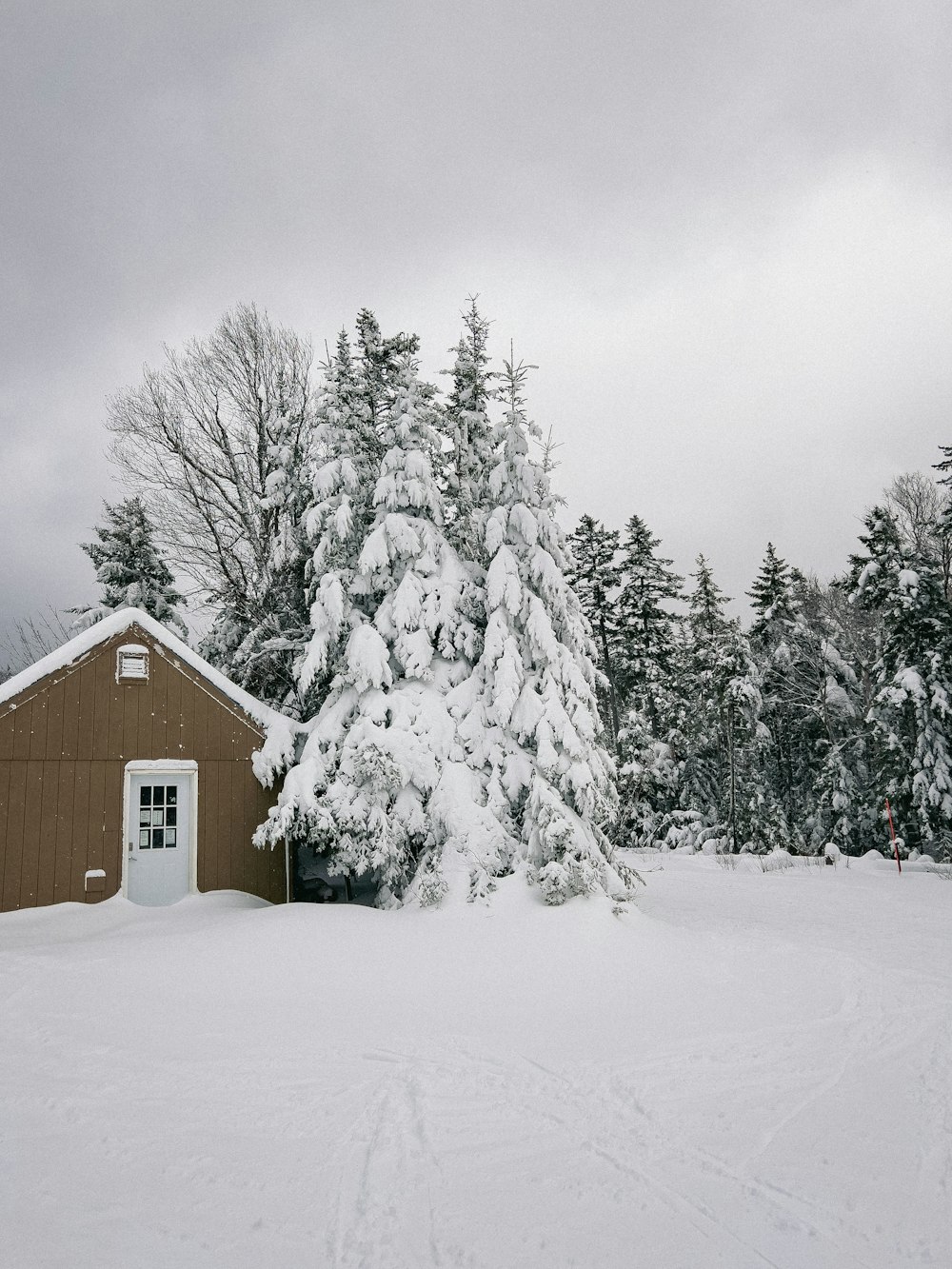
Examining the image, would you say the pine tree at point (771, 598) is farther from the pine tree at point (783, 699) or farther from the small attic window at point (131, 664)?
the small attic window at point (131, 664)

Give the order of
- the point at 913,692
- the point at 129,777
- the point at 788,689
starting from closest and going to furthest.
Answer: the point at 129,777
the point at 913,692
the point at 788,689

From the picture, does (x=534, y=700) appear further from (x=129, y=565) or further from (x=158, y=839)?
(x=129, y=565)

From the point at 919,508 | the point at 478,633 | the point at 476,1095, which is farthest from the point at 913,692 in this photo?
the point at 476,1095

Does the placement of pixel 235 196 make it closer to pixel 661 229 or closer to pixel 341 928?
pixel 661 229

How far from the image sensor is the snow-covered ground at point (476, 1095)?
119 inches

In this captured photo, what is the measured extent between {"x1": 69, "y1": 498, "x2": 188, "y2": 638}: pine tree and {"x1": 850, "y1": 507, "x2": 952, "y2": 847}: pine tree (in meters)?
18.4

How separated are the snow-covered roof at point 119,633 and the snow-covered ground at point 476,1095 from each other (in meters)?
3.92

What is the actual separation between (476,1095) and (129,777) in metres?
8.86

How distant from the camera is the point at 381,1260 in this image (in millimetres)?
2824

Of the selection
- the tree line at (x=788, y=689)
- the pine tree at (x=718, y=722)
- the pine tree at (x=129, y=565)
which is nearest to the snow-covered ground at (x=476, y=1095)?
the tree line at (x=788, y=689)

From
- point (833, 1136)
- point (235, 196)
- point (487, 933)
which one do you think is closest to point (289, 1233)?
point (833, 1136)

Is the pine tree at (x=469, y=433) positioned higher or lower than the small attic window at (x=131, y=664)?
higher

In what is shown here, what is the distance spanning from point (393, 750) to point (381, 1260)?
6664mm

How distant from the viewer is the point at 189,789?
38.9ft
